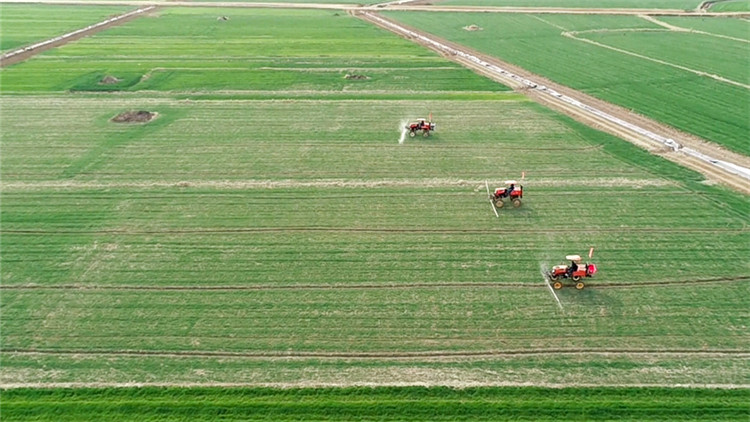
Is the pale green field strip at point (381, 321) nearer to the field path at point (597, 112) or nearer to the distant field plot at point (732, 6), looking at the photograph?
the field path at point (597, 112)

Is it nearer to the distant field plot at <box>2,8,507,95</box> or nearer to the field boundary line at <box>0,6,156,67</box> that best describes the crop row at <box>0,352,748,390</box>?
the distant field plot at <box>2,8,507,95</box>

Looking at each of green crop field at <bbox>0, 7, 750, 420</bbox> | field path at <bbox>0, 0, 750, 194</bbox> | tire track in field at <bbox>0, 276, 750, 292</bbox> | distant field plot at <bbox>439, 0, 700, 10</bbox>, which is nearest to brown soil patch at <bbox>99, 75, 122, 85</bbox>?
green crop field at <bbox>0, 7, 750, 420</bbox>

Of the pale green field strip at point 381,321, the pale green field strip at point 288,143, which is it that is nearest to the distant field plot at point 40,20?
the pale green field strip at point 288,143

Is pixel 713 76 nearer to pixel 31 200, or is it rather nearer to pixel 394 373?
pixel 394 373

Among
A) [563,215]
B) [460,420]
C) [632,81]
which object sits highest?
[632,81]

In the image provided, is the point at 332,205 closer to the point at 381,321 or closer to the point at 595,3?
the point at 381,321

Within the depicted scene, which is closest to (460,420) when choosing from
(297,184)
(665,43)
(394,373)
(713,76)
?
(394,373)

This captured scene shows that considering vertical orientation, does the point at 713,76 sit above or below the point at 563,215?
above
